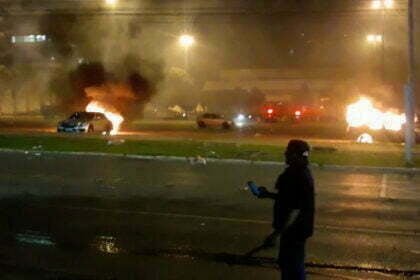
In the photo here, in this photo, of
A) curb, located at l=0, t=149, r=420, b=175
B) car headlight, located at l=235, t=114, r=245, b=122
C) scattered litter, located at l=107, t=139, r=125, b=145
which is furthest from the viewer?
car headlight, located at l=235, t=114, r=245, b=122

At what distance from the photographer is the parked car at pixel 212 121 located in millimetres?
39841

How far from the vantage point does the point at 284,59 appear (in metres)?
79.6

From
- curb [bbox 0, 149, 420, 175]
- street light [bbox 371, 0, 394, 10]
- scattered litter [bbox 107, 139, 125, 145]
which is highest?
street light [bbox 371, 0, 394, 10]

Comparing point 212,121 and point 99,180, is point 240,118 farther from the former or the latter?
point 99,180

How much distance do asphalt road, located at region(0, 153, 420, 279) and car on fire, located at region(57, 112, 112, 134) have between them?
50.6ft

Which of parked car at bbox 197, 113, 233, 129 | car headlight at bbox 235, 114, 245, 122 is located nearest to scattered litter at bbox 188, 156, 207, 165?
parked car at bbox 197, 113, 233, 129

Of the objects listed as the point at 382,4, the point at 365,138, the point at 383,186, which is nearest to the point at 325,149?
the point at 383,186

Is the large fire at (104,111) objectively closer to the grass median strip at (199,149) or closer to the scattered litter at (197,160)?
the grass median strip at (199,149)

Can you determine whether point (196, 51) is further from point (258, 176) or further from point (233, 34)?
point (258, 176)

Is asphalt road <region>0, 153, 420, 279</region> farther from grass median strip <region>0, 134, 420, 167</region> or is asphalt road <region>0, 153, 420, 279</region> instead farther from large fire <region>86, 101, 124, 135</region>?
large fire <region>86, 101, 124, 135</region>

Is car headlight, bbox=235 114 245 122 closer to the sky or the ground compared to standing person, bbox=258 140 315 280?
closer to the sky

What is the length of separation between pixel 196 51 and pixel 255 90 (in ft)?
30.2

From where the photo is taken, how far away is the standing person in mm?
4980

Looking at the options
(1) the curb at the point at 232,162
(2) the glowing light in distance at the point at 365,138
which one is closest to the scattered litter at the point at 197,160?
(1) the curb at the point at 232,162
